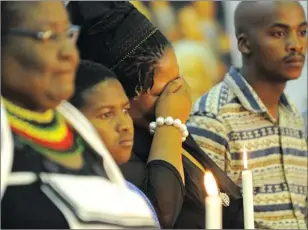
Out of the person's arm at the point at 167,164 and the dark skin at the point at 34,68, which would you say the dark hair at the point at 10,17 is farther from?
the person's arm at the point at 167,164

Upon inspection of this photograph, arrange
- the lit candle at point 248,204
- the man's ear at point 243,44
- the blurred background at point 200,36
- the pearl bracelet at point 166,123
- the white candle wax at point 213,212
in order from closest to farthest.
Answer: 1. the white candle wax at point 213,212
2. the lit candle at point 248,204
3. the pearl bracelet at point 166,123
4. the blurred background at point 200,36
5. the man's ear at point 243,44

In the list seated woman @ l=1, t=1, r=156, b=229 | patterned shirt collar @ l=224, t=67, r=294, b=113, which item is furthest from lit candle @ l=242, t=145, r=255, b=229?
patterned shirt collar @ l=224, t=67, r=294, b=113

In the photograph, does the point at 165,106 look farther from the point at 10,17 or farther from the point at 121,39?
Answer: the point at 10,17

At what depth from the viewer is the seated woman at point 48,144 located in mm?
393

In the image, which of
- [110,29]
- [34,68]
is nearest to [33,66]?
[34,68]

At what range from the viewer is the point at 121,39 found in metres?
0.55

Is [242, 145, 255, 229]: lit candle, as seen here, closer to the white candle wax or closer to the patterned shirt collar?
the white candle wax

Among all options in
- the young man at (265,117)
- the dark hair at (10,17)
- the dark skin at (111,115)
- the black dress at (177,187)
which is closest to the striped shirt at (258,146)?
the young man at (265,117)

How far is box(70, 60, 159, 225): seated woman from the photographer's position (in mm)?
460

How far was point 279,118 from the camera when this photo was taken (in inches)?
31.4

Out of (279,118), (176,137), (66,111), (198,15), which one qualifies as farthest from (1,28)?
(279,118)

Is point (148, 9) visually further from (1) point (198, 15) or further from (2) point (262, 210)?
(2) point (262, 210)

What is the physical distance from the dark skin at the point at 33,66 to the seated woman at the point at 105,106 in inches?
1.1

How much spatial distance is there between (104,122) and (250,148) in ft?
1.06
